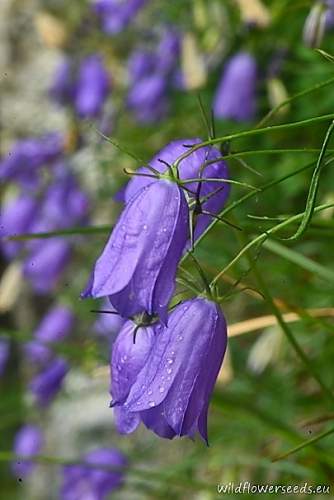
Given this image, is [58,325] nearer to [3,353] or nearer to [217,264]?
[3,353]

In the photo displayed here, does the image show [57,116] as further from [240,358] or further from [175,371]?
[175,371]

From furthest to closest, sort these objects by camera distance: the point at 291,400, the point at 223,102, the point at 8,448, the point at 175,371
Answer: the point at 8,448, the point at 223,102, the point at 291,400, the point at 175,371

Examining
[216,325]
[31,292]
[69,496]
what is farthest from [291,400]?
[31,292]

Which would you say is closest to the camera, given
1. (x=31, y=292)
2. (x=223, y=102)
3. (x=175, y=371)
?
(x=175, y=371)

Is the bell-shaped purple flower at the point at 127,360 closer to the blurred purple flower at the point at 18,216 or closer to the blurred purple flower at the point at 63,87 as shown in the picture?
the blurred purple flower at the point at 18,216

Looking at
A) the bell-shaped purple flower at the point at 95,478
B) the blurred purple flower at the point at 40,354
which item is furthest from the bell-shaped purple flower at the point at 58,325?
the bell-shaped purple flower at the point at 95,478

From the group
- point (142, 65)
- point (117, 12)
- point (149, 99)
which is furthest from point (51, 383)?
point (117, 12)

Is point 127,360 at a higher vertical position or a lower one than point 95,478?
higher
